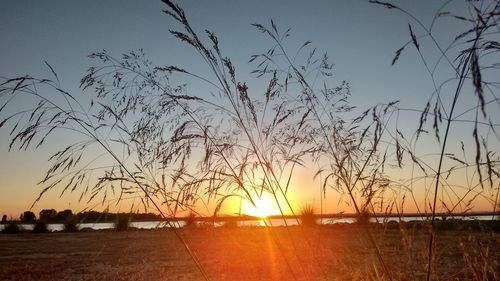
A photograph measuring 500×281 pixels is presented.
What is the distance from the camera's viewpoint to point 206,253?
866 centimetres

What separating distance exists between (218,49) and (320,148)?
104 centimetres

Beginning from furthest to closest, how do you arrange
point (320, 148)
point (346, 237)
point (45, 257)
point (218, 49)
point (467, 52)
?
point (346, 237) < point (45, 257) < point (320, 148) < point (218, 49) < point (467, 52)

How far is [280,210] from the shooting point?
2375mm

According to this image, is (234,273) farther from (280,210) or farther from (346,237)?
(346,237)

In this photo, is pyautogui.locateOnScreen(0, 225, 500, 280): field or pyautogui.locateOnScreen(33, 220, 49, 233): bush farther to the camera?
pyautogui.locateOnScreen(33, 220, 49, 233): bush

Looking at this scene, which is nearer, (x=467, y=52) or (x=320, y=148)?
(x=467, y=52)

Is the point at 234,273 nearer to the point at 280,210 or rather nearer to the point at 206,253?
the point at 206,253

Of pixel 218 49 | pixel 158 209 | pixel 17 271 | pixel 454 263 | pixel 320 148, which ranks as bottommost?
pixel 17 271

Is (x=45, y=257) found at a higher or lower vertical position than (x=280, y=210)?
lower

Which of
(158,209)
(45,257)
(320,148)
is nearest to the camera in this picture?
(158,209)

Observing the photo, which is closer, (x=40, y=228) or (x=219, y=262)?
(x=219, y=262)

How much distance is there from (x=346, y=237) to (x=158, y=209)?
31.1ft

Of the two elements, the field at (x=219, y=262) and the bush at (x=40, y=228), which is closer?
the field at (x=219, y=262)

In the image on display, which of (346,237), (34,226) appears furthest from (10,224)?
(346,237)
